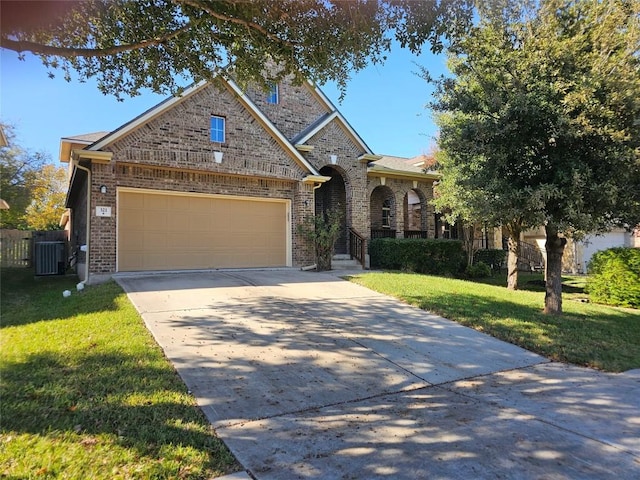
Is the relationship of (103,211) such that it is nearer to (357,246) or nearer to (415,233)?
(357,246)

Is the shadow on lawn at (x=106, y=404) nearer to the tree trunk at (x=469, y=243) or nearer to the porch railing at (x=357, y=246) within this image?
the porch railing at (x=357, y=246)

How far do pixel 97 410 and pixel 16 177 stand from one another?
30.7 metres

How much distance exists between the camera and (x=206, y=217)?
1301 cm

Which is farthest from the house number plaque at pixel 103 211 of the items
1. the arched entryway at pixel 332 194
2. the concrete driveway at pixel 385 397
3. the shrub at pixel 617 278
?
the shrub at pixel 617 278

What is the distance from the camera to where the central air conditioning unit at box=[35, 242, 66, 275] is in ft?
46.5

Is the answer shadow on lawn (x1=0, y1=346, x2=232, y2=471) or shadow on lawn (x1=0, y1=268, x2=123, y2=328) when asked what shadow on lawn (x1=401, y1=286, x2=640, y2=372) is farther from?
shadow on lawn (x1=0, y1=268, x2=123, y2=328)

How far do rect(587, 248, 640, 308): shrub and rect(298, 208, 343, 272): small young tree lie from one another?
25.6ft

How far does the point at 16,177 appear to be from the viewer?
1101 inches

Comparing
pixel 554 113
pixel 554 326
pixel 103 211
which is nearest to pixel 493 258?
pixel 554 326

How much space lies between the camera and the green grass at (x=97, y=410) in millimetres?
3037

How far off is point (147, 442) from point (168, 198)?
32.8 feet

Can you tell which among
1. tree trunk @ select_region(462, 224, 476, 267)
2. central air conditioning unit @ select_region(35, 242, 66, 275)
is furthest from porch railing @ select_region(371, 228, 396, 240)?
central air conditioning unit @ select_region(35, 242, 66, 275)

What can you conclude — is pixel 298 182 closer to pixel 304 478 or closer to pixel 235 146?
pixel 235 146

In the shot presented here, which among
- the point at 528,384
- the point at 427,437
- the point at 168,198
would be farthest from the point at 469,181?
the point at 168,198
